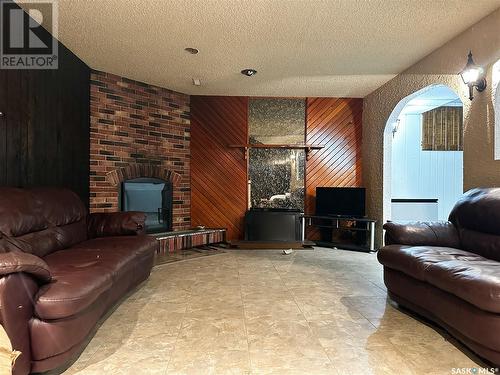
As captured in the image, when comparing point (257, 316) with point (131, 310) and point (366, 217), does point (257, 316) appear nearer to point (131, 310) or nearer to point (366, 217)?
point (131, 310)

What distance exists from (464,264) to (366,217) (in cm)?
290

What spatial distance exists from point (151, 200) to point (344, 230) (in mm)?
3230

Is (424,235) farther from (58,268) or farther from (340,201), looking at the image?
(58,268)

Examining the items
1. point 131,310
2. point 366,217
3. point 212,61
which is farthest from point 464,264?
point 212,61

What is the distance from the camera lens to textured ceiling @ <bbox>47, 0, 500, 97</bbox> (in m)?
2.55

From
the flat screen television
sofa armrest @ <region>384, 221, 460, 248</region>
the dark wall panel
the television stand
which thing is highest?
the dark wall panel

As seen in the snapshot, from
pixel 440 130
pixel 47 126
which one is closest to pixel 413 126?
pixel 440 130

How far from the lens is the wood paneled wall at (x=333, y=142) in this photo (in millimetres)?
5223

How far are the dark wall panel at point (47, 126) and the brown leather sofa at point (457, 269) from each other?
127 inches

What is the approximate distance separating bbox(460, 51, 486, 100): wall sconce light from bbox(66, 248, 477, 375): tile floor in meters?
2.10

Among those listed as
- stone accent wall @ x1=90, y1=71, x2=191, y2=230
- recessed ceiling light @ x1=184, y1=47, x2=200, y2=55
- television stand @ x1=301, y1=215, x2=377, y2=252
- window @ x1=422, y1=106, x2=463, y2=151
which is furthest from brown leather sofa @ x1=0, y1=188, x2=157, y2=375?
window @ x1=422, y1=106, x2=463, y2=151

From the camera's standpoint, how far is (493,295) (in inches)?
58.6

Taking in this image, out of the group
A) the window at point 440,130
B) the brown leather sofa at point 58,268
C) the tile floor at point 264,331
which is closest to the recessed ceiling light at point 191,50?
the brown leather sofa at point 58,268

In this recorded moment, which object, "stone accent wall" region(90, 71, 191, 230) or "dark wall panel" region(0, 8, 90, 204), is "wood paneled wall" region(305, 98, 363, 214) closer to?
"stone accent wall" region(90, 71, 191, 230)
